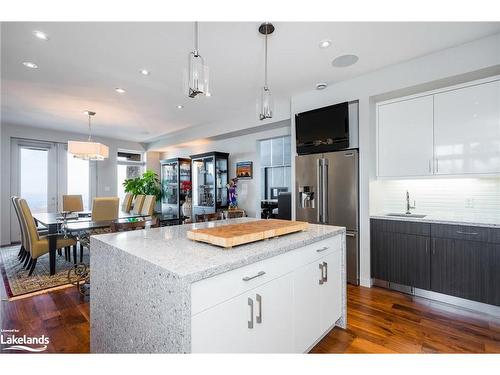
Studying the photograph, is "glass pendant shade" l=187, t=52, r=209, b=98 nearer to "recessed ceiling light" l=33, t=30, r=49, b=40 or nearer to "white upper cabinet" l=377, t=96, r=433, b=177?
"recessed ceiling light" l=33, t=30, r=49, b=40

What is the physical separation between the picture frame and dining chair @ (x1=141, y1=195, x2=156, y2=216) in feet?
6.03

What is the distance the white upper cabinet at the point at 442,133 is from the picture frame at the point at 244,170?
8.81ft

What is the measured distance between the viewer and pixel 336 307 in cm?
194

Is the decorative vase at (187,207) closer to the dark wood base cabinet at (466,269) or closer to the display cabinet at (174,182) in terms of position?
the display cabinet at (174,182)

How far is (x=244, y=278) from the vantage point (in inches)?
45.6

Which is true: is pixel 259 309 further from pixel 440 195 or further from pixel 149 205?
pixel 149 205

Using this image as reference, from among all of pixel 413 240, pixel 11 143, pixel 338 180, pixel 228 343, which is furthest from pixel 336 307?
pixel 11 143

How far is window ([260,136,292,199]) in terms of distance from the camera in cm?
501

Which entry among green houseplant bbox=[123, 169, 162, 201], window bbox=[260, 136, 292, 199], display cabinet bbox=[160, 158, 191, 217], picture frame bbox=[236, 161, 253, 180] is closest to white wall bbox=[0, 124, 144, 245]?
green houseplant bbox=[123, 169, 162, 201]

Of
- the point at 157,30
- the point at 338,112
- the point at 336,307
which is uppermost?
the point at 157,30

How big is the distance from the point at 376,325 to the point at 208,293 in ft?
6.08

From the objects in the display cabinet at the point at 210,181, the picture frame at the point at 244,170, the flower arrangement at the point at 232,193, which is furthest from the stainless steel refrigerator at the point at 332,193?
the display cabinet at the point at 210,181
